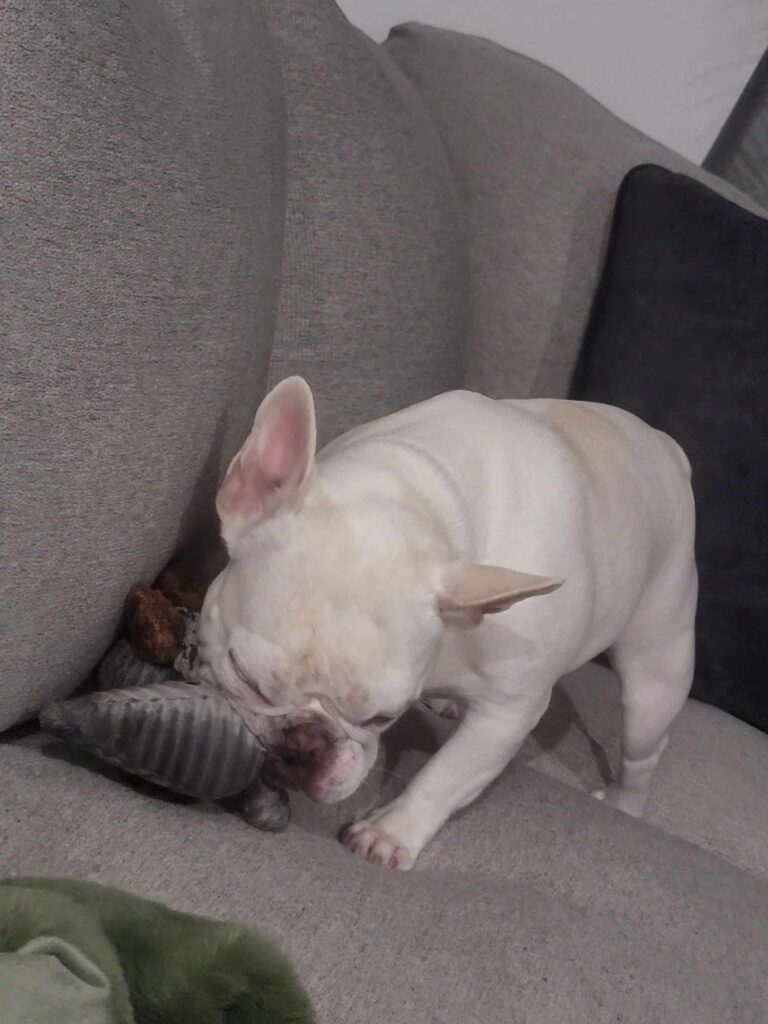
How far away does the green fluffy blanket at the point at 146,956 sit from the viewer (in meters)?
0.49

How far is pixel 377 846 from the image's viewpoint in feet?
2.96

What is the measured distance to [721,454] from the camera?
1.36 m

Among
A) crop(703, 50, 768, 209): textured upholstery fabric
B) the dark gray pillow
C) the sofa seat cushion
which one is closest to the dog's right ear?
the sofa seat cushion

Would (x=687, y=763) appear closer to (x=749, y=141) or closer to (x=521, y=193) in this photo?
(x=521, y=193)

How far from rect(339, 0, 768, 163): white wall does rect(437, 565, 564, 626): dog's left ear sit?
1.26 m

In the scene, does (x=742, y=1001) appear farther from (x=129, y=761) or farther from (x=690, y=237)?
(x=690, y=237)

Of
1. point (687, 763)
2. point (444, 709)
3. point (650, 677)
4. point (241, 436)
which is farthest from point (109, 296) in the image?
point (687, 763)

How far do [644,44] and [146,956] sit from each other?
1828mm

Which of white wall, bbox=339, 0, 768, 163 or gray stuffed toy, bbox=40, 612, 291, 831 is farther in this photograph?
white wall, bbox=339, 0, 768, 163

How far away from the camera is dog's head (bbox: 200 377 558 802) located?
806 millimetres

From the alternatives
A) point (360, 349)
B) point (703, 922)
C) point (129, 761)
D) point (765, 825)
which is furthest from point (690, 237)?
point (129, 761)

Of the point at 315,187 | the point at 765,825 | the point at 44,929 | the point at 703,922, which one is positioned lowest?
the point at 765,825

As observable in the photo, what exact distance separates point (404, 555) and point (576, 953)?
342 mm

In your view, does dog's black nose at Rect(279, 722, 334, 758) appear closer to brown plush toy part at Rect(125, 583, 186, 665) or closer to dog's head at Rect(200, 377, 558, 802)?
dog's head at Rect(200, 377, 558, 802)
